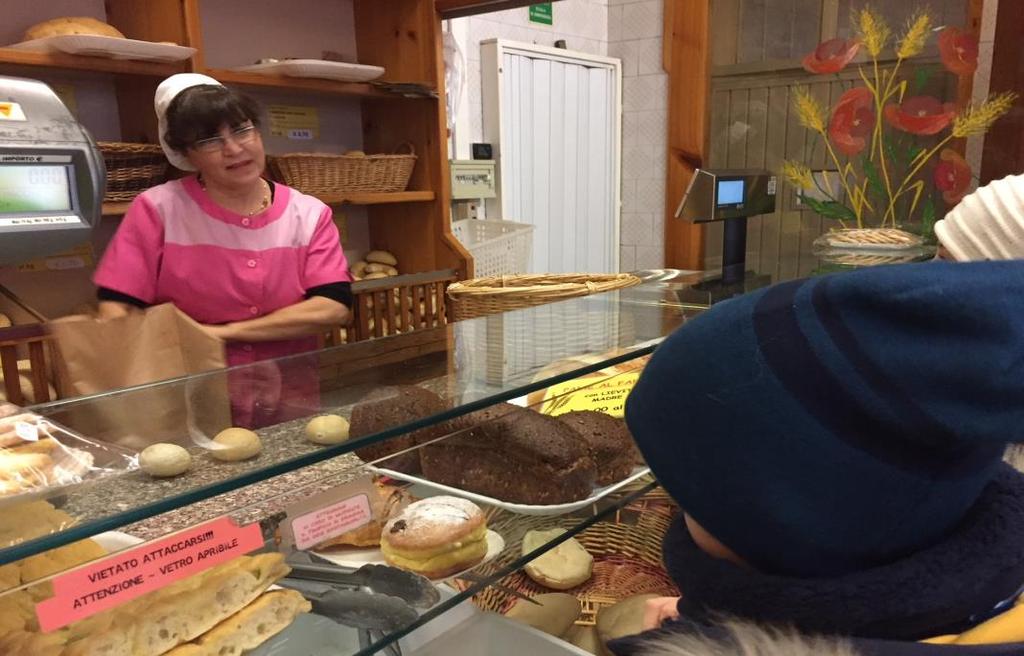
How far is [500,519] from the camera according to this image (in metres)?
1.03

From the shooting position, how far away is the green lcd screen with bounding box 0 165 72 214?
0.69m

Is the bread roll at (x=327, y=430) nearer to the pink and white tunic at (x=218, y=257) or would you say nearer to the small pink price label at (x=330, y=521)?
the small pink price label at (x=330, y=521)

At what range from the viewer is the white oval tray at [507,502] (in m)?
0.97

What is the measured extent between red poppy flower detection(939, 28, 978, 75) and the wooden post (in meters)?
1.31

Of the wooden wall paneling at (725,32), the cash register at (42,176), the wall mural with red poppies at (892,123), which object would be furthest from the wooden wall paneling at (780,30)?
the cash register at (42,176)

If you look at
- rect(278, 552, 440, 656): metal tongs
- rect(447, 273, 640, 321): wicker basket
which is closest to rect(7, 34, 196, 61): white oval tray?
rect(447, 273, 640, 321): wicker basket

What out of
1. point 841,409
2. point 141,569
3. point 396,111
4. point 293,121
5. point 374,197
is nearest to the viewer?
point 841,409

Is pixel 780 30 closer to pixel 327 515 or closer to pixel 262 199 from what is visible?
pixel 262 199

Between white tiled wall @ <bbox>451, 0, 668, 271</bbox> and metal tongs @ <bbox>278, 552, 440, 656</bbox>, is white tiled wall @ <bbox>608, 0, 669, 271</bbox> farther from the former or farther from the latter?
metal tongs @ <bbox>278, 552, 440, 656</bbox>

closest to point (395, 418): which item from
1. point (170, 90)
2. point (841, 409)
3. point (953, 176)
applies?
point (841, 409)

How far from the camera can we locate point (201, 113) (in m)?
1.74

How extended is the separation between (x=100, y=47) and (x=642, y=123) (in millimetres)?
2860

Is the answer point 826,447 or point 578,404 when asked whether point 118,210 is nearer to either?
point 578,404

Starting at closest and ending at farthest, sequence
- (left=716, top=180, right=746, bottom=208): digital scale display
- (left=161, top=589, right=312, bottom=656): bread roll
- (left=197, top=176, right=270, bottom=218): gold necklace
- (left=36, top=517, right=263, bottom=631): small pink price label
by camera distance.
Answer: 1. (left=36, top=517, right=263, bottom=631): small pink price label
2. (left=161, top=589, right=312, bottom=656): bread roll
3. (left=197, top=176, right=270, bottom=218): gold necklace
4. (left=716, top=180, right=746, bottom=208): digital scale display
